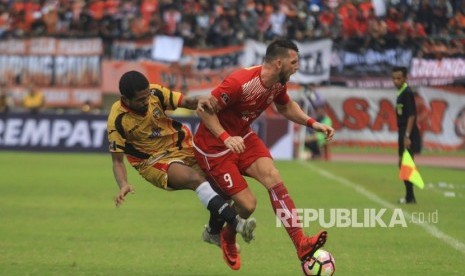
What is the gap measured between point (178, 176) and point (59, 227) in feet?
13.9

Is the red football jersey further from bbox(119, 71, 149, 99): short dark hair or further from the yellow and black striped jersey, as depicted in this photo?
bbox(119, 71, 149, 99): short dark hair

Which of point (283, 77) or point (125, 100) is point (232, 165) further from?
point (125, 100)

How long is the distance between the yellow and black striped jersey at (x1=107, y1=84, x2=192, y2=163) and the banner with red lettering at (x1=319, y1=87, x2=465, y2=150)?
21.8 metres

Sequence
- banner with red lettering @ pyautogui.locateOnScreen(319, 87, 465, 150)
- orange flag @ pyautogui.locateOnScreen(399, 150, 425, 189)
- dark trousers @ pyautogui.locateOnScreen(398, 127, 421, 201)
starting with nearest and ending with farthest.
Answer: orange flag @ pyautogui.locateOnScreen(399, 150, 425, 189)
dark trousers @ pyautogui.locateOnScreen(398, 127, 421, 201)
banner with red lettering @ pyautogui.locateOnScreen(319, 87, 465, 150)

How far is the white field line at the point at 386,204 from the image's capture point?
40.6 ft

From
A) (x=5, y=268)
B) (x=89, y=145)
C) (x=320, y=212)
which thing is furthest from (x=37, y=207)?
(x=89, y=145)

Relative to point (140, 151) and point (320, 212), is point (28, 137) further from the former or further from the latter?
point (140, 151)

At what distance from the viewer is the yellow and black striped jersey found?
34.5ft

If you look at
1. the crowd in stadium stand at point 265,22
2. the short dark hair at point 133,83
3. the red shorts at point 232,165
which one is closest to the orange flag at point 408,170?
the red shorts at point 232,165

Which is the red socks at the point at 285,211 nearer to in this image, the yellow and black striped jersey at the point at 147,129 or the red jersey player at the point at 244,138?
the red jersey player at the point at 244,138

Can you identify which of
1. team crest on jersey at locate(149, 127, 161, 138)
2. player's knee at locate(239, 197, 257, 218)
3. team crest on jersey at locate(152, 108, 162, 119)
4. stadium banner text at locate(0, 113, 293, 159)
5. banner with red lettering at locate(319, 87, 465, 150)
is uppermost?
team crest on jersey at locate(152, 108, 162, 119)

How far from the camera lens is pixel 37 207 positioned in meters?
16.7

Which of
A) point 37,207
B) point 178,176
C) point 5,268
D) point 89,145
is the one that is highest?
point 178,176

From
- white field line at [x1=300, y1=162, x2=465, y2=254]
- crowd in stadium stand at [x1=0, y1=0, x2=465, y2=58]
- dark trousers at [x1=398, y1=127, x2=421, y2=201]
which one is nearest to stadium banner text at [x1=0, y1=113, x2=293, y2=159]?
crowd in stadium stand at [x1=0, y1=0, x2=465, y2=58]
